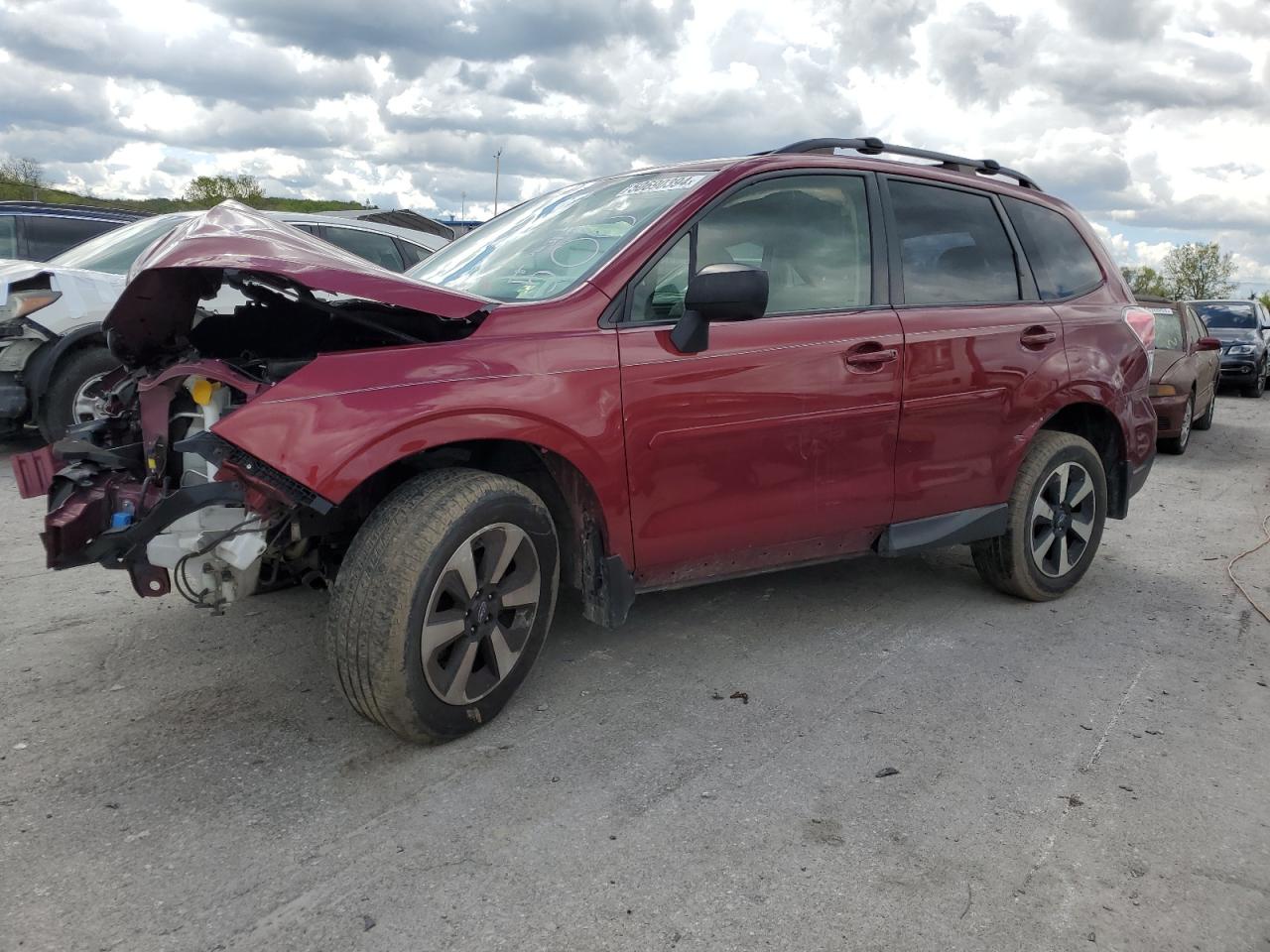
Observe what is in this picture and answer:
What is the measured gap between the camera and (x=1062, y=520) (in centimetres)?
460

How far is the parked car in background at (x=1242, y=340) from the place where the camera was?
1580 cm

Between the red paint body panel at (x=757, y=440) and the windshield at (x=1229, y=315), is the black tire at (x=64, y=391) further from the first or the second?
the windshield at (x=1229, y=315)

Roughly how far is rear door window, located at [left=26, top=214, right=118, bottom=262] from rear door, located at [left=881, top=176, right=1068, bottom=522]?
27.2 ft

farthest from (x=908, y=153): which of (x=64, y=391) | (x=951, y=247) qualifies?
(x=64, y=391)

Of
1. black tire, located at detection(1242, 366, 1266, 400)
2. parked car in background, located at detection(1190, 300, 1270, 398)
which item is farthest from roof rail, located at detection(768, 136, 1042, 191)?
black tire, located at detection(1242, 366, 1266, 400)

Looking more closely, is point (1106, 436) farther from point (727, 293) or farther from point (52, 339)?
point (52, 339)

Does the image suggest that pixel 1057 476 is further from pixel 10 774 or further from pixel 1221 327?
pixel 1221 327

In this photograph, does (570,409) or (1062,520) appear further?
(1062,520)

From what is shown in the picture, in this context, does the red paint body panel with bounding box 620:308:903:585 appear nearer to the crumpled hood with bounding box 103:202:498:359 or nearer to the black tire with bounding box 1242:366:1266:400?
the crumpled hood with bounding box 103:202:498:359

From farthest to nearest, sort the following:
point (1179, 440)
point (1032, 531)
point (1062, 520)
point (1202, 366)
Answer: point (1202, 366)
point (1179, 440)
point (1062, 520)
point (1032, 531)

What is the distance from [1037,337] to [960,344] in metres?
0.52

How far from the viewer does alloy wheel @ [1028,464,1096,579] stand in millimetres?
4504

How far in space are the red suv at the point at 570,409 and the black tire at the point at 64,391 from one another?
12.7 ft

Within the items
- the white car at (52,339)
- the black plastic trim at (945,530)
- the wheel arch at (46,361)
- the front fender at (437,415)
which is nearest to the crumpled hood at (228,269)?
the front fender at (437,415)
